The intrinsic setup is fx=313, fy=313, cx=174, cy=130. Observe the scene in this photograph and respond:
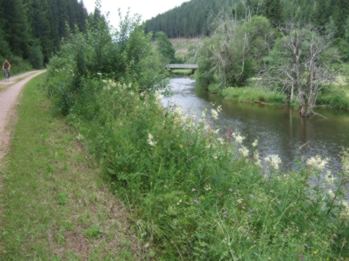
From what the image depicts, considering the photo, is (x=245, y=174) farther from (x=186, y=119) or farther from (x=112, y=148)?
(x=112, y=148)

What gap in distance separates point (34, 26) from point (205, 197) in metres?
58.9

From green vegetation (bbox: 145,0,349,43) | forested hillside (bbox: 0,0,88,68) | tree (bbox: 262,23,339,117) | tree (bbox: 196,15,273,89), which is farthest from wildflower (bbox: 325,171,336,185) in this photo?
tree (bbox: 196,15,273,89)

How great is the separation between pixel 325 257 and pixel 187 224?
67.4 inches

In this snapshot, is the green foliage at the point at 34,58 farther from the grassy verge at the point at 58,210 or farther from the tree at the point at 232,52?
the grassy verge at the point at 58,210

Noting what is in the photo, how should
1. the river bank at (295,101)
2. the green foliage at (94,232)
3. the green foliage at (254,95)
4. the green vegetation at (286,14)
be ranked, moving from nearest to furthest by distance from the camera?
the green foliage at (94,232) < the river bank at (295,101) < the green foliage at (254,95) < the green vegetation at (286,14)

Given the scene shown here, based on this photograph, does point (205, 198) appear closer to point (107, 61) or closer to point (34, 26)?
point (107, 61)

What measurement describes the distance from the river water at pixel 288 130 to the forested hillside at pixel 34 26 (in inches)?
413

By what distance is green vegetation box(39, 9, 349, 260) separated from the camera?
11.7 feet

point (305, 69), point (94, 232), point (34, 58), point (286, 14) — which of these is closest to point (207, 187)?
point (94, 232)

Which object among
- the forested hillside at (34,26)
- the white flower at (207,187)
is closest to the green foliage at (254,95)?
the forested hillside at (34,26)

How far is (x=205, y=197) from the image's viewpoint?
4.33m

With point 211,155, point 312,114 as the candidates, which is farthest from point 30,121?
point 312,114

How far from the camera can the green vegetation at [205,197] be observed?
356cm

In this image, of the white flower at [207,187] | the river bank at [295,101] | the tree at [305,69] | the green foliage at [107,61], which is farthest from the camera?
the river bank at [295,101]
